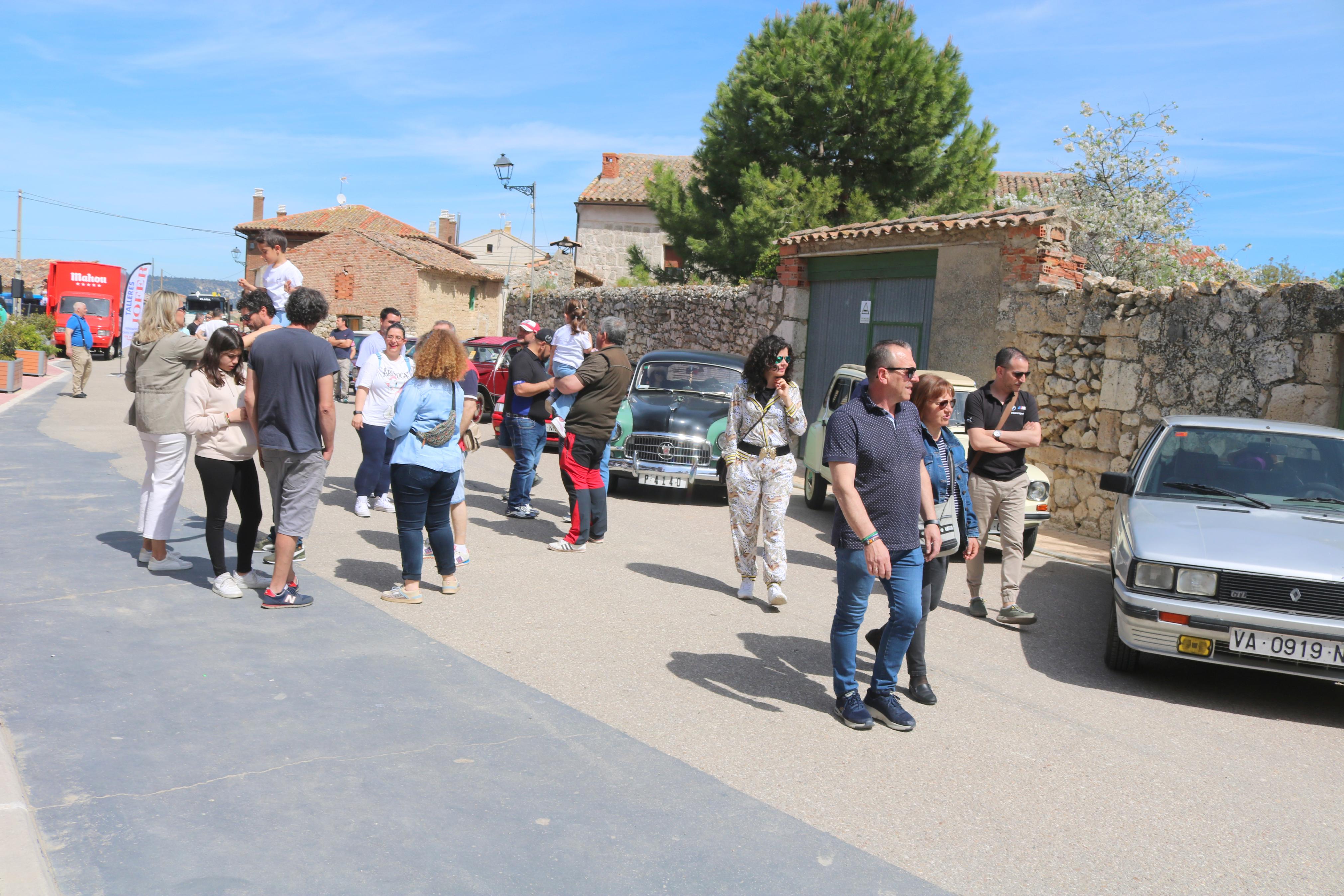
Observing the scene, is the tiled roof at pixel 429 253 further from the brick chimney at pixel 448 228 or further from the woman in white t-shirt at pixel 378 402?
the woman in white t-shirt at pixel 378 402

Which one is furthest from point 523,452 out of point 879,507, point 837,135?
point 837,135

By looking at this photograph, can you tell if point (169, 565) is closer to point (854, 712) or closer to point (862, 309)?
point (854, 712)

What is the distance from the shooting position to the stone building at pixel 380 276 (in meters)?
45.5

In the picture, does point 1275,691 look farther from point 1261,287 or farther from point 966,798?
point 1261,287

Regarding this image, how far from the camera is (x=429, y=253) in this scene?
49.2 metres

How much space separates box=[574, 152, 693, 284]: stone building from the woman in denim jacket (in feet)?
140

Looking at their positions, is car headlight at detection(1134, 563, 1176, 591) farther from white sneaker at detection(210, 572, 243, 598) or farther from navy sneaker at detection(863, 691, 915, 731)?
white sneaker at detection(210, 572, 243, 598)

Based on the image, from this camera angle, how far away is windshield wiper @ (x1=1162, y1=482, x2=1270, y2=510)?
20.2ft

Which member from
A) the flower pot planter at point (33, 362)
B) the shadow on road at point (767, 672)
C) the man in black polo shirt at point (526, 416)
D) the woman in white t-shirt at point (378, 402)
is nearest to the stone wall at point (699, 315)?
the man in black polo shirt at point (526, 416)

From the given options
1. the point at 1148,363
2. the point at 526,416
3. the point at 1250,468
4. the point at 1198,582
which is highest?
the point at 1148,363

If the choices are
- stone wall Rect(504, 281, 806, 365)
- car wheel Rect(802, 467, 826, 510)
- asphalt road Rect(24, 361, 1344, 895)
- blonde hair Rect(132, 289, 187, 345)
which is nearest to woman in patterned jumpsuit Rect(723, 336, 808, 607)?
asphalt road Rect(24, 361, 1344, 895)

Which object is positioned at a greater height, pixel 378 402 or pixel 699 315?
pixel 699 315

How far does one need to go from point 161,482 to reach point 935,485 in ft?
16.3

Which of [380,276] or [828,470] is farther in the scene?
[380,276]
